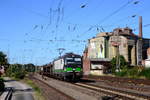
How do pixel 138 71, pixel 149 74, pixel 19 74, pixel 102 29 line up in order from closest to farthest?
pixel 102 29
pixel 149 74
pixel 138 71
pixel 19 74

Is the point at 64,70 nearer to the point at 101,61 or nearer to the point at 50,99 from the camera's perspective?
the point at 50,99

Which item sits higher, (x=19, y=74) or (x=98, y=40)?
(x=98, y=40)

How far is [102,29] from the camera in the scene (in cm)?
3881

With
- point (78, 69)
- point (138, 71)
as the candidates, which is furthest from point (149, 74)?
point (78, 69)

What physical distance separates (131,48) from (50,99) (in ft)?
280

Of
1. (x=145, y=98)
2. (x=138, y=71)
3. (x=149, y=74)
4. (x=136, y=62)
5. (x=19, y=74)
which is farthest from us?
(x=136, y=62)

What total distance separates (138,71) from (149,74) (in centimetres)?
469

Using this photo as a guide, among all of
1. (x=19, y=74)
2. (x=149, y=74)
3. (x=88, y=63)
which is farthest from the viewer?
(x=88, y=63)

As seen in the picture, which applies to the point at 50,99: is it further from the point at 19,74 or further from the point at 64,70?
the point at 19,74

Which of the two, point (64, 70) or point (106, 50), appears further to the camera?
point (106, 50)

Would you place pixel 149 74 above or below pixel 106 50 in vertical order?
below

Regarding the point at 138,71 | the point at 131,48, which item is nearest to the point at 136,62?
the point at 131,48

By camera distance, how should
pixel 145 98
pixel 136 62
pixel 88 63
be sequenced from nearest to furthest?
pixel 145 98
pixel 88 63
pixel 136 62

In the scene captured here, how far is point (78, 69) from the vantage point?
3425 cm
